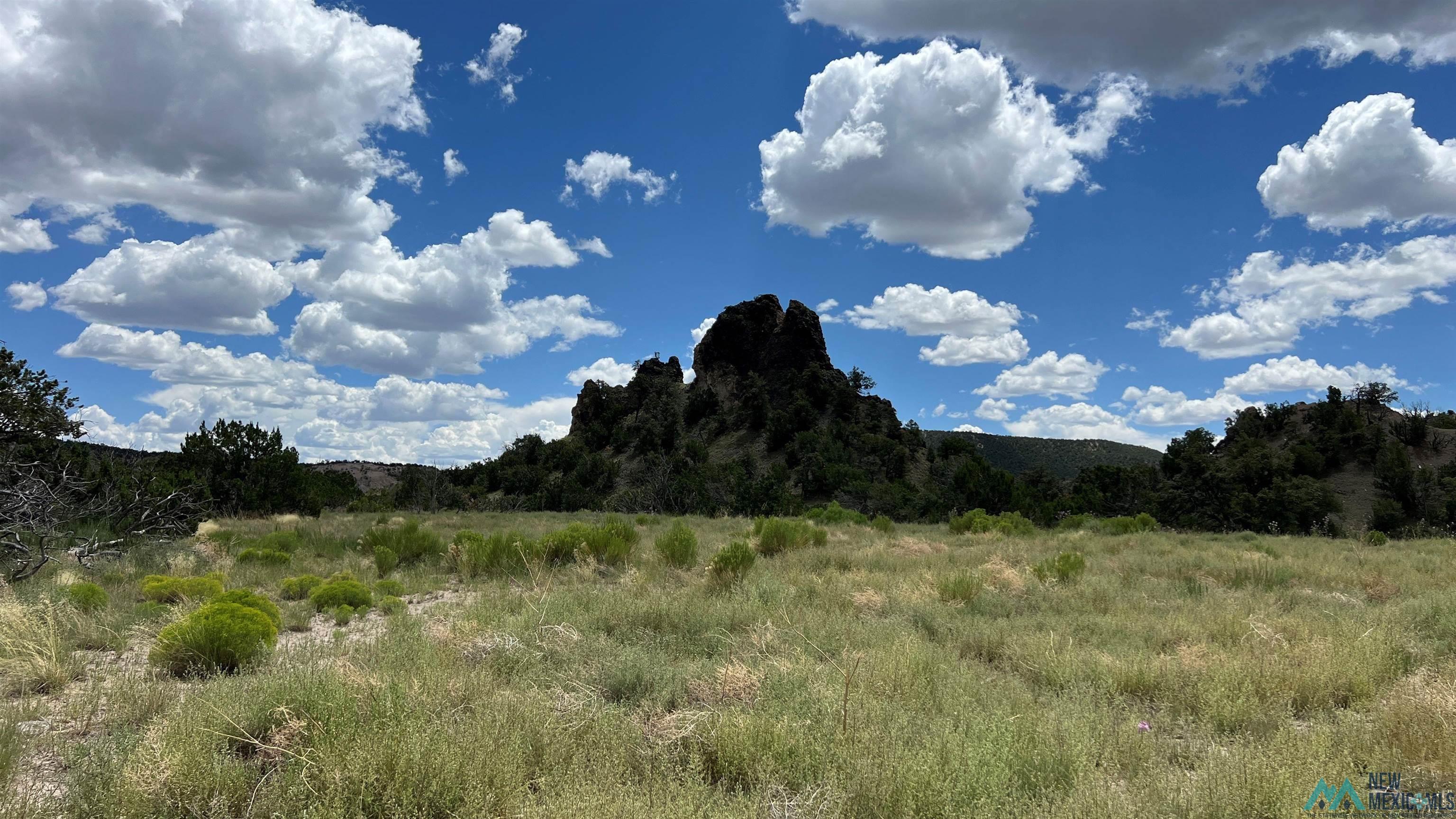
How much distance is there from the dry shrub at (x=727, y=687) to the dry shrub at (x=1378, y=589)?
8.88 meters

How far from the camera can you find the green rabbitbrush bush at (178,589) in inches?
294

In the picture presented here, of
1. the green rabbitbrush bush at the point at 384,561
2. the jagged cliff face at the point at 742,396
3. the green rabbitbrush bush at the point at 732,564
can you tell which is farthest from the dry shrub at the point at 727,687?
the jagged cliff face at the point at 742,396

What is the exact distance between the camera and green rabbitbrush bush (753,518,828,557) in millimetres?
13008

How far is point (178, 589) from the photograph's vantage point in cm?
757

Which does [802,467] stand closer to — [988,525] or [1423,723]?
[988,525]

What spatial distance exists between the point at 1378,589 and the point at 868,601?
7.35m

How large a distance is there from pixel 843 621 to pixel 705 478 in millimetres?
44322

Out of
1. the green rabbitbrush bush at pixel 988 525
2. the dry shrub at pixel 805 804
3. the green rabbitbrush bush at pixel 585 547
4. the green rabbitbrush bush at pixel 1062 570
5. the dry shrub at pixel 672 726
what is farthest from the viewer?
the green rabbitbrush bush at pixel 988 525

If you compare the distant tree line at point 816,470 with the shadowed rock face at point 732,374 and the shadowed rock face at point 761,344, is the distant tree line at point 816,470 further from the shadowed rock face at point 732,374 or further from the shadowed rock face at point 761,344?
the shadowed rock face at point 761,344

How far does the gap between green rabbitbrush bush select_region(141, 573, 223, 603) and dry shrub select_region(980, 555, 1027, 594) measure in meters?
9.52

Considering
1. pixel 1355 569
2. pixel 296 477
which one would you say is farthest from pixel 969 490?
pixel 296 477

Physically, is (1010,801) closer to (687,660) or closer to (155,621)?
(687,660)

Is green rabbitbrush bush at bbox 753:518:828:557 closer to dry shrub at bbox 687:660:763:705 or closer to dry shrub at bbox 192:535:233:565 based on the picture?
dry shrub at bbox 687:660:763:705

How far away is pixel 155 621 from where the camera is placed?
6.51 metres
